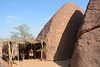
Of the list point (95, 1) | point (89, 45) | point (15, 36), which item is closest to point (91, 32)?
point (89, 45)

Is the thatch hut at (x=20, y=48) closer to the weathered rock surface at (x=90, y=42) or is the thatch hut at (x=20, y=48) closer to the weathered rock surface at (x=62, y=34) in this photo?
the weathered rock surface at (x=62, y=34)

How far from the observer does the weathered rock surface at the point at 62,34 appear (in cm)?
1104

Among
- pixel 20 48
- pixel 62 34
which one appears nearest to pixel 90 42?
pixel 62 34

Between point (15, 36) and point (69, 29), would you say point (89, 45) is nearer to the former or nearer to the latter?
point (69, 29)

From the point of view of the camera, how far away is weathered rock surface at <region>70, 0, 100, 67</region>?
6.62 m

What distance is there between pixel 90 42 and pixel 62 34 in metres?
5.20

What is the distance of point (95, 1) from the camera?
346 inches

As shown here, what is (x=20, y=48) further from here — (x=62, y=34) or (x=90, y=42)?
(x=90, y=42)

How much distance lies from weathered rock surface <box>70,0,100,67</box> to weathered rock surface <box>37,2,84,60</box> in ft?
11.6

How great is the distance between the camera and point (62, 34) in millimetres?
12227

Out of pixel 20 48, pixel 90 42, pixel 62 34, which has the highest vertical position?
pixel 62 34

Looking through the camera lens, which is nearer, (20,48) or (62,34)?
(20,48)

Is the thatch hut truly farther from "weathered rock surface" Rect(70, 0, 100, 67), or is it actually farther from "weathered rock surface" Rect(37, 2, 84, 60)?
"weathered rock surface" Rect(70, 0, 100, 67)

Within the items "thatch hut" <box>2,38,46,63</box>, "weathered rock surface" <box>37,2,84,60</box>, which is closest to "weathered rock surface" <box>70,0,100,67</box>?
"weathered rock surface" <box>37,2,84,60</box>
